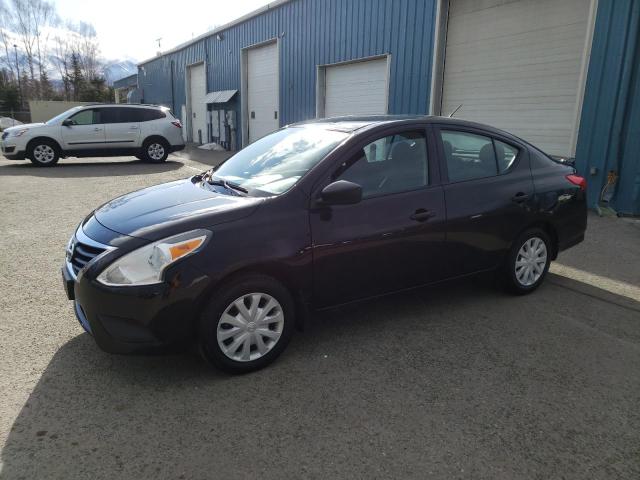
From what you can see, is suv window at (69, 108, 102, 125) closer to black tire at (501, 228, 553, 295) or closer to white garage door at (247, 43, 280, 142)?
white garage door at (247, 43, 280, 142)

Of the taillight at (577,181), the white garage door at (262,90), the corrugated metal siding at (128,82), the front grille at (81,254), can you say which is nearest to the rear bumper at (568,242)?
the taillight at (577,181)

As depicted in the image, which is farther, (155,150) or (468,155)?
(155,150)

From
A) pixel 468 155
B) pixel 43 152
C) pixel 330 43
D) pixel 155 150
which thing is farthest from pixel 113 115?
pixel 468 155

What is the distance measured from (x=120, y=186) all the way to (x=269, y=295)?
833 centimetres

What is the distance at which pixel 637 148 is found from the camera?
7.16 meters

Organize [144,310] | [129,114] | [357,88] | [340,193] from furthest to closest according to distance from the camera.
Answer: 1. [129,114]
2. [357,88]
3. [340,193]
4. [144,310]

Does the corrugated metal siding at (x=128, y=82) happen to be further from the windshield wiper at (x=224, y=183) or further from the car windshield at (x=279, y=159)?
the windshield wiper at (x=224, y=183)

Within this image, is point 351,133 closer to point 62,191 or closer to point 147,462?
point 147,462

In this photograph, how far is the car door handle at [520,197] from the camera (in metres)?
4.05

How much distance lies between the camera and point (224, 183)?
3.60 m

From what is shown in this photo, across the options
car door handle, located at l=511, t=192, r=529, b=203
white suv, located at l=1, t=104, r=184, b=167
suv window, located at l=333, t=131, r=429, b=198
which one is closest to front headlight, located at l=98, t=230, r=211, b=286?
suv window, located at l=333, t=131, r=429, b=198

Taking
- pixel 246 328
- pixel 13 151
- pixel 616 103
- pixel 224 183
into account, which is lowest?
pixel 246 328

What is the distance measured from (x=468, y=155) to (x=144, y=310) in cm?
274

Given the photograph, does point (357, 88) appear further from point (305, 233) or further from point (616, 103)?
point (305, 233)
